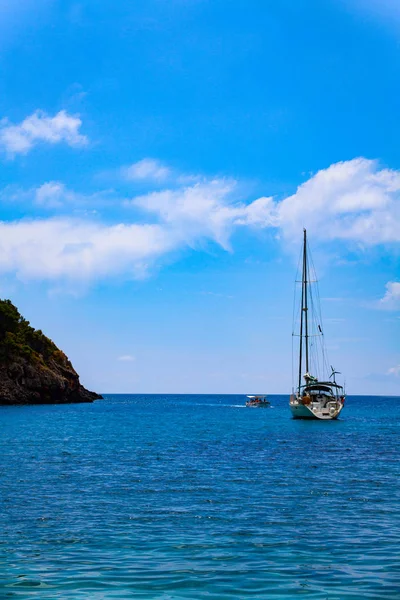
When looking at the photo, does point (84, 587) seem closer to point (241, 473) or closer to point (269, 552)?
point (269, 552)

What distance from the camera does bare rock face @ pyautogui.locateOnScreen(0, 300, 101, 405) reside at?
137 m

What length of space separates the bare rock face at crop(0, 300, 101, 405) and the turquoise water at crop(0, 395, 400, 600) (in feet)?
338

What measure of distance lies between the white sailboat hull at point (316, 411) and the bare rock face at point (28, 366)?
75.6 metres

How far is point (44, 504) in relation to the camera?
74.5 feet

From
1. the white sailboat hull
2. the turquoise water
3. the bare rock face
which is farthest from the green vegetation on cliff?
the turquoise water

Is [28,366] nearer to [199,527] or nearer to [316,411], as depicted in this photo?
[316,411]

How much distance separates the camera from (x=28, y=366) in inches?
A: 5561

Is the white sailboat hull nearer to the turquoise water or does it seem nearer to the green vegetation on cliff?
the turquoise water

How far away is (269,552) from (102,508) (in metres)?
8.04

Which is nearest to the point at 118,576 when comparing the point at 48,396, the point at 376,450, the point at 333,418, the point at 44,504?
the point at 44,504

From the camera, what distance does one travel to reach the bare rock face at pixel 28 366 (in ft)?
449

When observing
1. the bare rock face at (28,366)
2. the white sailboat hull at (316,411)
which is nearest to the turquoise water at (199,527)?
the white sailboat hull at (316,411)

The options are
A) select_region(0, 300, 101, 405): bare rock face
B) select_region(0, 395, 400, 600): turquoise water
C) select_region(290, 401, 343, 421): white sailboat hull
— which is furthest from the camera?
select_region(0, 300, 101, 405): bare rock face

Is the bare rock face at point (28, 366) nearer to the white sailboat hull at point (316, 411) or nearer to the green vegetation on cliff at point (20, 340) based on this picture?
the green vegetation on cliff at point (20, 340)
